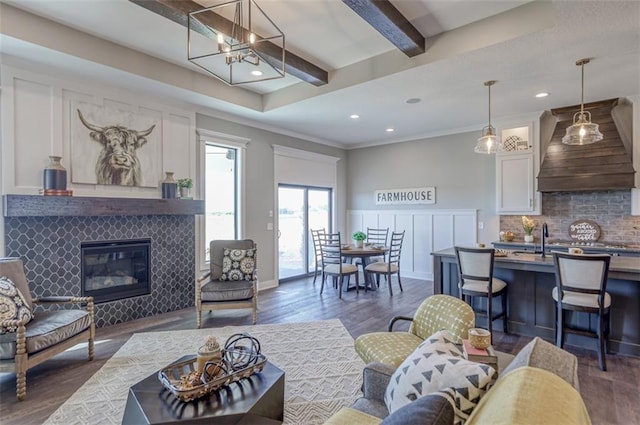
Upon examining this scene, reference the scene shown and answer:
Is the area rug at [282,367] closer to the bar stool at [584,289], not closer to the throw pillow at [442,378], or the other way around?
the throw pillow at [442,378]

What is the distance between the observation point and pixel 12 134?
3430mm

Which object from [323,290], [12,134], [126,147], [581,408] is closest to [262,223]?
[323,290]

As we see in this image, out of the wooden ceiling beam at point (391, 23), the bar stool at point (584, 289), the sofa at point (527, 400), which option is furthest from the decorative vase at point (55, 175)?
the bar stool at point (584, 289)

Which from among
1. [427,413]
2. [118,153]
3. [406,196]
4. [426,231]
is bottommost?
[427,413]

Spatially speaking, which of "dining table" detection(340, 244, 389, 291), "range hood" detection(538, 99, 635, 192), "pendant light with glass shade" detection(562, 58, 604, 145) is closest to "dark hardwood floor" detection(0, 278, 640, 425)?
"dining table" detection(340, 244, 389, 291)

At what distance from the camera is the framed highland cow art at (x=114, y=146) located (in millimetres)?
3902

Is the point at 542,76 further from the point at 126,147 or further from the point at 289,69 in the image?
the point at 126,147

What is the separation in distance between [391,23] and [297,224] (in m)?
4.53

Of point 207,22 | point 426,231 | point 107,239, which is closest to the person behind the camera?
point 207,22

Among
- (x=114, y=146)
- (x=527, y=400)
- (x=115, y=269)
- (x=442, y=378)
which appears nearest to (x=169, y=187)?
(x=114, y=146)

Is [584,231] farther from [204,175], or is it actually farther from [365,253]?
[204,175]

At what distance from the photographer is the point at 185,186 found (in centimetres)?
475

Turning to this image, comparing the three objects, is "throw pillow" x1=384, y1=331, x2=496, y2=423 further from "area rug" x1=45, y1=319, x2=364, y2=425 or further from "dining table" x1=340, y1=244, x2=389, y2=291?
"dining table" x1=340, y1=244, x2=389, y2=291

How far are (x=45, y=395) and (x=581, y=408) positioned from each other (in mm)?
A: 3394
